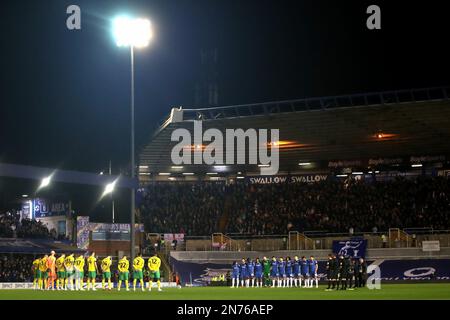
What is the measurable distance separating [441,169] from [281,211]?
42.0 ft

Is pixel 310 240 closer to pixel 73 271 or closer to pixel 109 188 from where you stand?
pixel 109 188

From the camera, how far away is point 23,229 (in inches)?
2041

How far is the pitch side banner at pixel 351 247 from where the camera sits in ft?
159

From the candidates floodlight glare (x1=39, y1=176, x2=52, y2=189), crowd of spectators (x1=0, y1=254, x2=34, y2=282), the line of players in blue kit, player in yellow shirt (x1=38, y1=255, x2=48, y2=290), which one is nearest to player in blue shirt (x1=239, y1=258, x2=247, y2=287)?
the line of players in blue kit

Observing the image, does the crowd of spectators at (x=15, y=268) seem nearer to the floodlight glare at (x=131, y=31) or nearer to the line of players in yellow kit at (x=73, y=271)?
the line of players in yellow kit at (x=73, y=271)

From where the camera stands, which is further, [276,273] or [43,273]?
[276,273]

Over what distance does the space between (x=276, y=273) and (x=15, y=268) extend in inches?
650

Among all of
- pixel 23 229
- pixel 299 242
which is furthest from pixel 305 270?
pixel 23 229

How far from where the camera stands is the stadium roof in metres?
46.2

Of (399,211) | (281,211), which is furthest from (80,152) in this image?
(399,211)

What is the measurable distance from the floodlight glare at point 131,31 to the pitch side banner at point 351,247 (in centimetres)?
1837

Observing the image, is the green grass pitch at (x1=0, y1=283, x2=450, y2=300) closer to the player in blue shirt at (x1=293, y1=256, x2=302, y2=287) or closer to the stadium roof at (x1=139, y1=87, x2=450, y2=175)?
the player in blue shirt at (x1=293, y1=256, x2=302, y2=287)

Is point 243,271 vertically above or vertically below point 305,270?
below

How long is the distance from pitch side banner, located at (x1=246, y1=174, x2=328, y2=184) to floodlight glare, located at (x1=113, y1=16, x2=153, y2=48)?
26.8 metres
